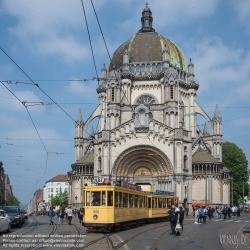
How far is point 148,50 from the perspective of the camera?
241ft

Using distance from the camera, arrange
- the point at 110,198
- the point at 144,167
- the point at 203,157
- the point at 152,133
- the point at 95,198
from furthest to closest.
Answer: the point at 203,157, the point at 144,167, the point at 152,133, the point at 95,198, the point at 110,198

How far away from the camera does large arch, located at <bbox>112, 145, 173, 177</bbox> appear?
60.1 m

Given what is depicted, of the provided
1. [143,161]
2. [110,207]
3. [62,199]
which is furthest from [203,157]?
[62,199]

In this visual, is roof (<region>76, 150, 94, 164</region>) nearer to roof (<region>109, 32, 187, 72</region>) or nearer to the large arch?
the large arch

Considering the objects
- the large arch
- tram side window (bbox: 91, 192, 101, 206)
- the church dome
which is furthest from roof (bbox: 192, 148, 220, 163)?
tram side window (bbox: 91, 192, 101, 206)

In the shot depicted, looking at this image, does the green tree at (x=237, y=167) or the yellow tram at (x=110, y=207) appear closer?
the yellow tram at (x=110, y=207)

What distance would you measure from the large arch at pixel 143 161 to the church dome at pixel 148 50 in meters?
17.1

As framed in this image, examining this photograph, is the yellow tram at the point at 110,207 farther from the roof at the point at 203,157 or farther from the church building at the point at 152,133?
the roof at the point at 203,157

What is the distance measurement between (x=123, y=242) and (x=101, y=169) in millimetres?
42652

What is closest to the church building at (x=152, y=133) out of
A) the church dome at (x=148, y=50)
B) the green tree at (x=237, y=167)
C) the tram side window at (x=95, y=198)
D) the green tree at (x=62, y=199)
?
the church dome at (x=148, y=50)

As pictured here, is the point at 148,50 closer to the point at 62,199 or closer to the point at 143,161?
the point at 143,161

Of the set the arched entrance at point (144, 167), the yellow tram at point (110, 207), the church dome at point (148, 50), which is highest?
the church dome at point (148, 50)

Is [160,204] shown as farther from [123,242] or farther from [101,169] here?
[101,169]

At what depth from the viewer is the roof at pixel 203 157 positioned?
63.2 meters
